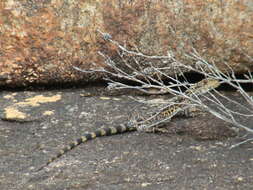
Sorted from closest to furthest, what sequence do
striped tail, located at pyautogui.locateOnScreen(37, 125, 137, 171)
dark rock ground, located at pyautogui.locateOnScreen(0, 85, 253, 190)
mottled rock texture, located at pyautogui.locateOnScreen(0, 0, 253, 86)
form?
dark rock ground, located at pyautogui.locateOnScreen(0, 85, 253, 190) < striped tail, located at pyautogui.locateOnScreen(37, 125, 137, 171) < mottled rock texture, located at pyautogui.locateOnScreen(0, 0, 253, 86)

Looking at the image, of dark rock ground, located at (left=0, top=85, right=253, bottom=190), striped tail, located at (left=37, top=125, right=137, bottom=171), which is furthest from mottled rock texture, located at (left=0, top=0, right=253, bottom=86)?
striped tail, located at (left=37, top=125, right=137, bottom=171)

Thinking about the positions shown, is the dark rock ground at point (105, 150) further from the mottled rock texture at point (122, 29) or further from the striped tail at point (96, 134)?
the mottled rock texture at point (122, 29)

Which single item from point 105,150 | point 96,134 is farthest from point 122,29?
point 105,150

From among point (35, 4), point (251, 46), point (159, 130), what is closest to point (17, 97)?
point (35, 4)

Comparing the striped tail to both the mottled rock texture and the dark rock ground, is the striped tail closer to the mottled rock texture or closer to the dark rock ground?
the dark rock ground

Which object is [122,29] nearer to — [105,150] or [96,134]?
[96,134]

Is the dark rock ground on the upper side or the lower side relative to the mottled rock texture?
lower

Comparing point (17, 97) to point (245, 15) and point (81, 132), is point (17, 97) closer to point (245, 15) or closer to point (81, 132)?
point (81, 132)

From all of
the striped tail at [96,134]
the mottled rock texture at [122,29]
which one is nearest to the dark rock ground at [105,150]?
the striped tail at [96,134]
